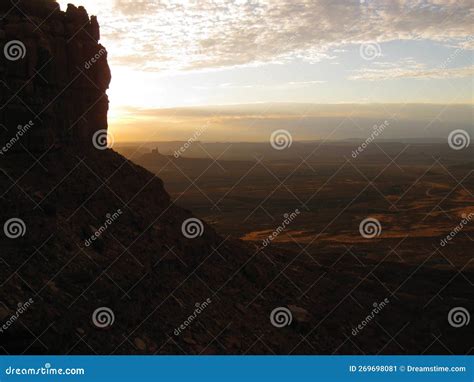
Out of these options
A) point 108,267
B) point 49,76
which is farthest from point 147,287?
point 49,76

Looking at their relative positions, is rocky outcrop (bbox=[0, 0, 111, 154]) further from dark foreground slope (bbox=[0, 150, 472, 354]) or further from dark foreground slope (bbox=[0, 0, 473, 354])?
dark foreground slope (bbox=[0, 150, 472, 354])

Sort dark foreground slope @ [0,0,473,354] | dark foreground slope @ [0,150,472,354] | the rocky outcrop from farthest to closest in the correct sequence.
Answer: the rocky outcrop < dark foreground slope @ [0,0,473,354] < dark foreground slope @ [0,150,472,354]

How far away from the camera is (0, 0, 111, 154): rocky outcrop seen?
759 inches

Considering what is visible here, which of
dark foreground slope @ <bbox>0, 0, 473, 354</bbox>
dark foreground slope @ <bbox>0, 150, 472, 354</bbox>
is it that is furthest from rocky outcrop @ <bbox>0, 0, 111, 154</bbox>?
dark foreground slope @ <bbox>0, 150, 472, 354</bbox>

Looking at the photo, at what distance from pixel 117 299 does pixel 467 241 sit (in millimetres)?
42009

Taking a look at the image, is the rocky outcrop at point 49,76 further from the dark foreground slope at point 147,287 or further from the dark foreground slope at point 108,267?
the dark foreground slope at point 147,287

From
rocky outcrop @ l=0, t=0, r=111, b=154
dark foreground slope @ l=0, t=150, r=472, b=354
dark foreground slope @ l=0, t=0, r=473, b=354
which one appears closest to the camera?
dark foreground slope @ l=0, t=150, r=472, b=354

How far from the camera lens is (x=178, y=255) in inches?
798

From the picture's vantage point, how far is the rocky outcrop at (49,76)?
1928cm

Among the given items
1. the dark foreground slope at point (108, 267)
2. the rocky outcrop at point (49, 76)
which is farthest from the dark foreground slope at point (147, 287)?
the rocky outcrop at point (49, 76)

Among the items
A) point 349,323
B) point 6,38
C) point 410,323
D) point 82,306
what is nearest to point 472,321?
point 410,323

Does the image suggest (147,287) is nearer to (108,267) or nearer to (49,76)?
(108,267)

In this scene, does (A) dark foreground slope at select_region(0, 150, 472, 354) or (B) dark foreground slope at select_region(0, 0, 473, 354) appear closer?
(A) dark foreground slope at select_region(0, 150, 472, 354)

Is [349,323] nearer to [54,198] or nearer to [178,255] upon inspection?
[178,255]
